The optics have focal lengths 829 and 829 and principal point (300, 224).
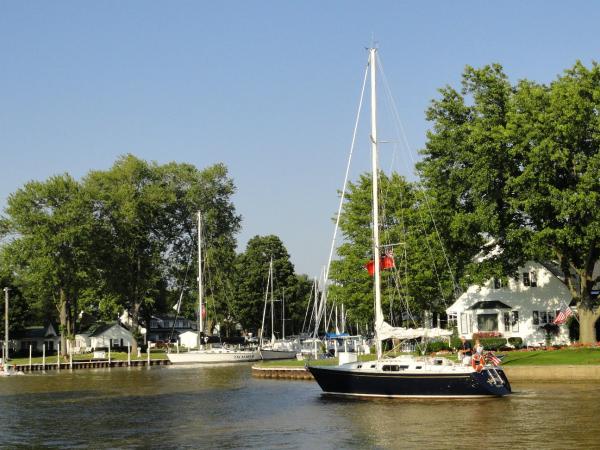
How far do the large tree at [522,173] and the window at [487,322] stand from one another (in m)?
9.47

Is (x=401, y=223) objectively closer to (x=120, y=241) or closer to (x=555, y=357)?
(x=555, y=357)

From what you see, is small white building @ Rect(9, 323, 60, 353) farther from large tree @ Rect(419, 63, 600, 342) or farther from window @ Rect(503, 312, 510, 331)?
large tree @ Rect(419, 63, 600, 342)

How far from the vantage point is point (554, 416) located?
1409 inches

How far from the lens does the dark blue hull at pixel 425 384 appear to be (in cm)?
4225

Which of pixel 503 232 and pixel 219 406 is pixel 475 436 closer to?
pixel 219 406

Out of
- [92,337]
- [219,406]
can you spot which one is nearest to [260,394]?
[219,406]

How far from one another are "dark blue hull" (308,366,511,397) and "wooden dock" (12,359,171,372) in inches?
2184

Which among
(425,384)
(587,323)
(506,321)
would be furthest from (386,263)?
(506,321)

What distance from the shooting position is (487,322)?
238 feet

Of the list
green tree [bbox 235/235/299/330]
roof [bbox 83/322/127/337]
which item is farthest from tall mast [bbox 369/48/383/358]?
roof [bbox 83/322/127/337]

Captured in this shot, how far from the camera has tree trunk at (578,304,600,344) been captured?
60.6m

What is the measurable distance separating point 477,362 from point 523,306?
3115cm

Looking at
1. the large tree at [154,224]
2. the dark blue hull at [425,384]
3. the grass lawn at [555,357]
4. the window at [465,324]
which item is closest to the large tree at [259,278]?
the large tree at [154,224]

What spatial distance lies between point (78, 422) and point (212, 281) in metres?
78.0
